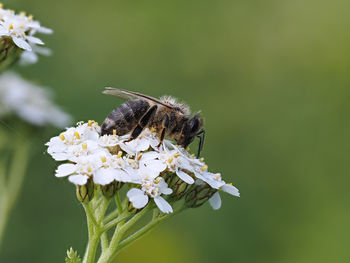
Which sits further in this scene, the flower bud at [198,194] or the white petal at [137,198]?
the flower bud at [198,194]

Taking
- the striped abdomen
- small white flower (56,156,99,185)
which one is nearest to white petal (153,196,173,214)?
small white flower (56,156,99,185)

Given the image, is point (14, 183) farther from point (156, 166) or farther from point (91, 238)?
point (156, 166)

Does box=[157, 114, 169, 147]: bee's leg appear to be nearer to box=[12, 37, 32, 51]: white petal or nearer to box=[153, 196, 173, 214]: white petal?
box=[153, 196, 173, 214]: white petal

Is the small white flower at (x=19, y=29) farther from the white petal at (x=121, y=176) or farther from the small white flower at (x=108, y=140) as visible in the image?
the white petal at (x=121, y=176)

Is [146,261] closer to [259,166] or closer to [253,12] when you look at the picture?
[259,166]

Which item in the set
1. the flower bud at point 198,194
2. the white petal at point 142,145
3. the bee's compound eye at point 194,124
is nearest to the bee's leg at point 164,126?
the white petal at point 142,145

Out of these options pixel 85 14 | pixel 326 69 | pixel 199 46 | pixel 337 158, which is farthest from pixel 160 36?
pixel 337 158
